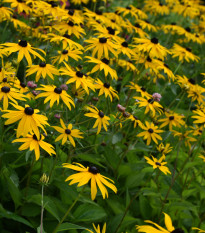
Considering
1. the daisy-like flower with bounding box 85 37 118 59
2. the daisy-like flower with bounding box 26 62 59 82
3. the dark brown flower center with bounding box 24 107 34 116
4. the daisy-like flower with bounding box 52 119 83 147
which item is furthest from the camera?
the daisy-like flower with bounding box 85 37 118 59

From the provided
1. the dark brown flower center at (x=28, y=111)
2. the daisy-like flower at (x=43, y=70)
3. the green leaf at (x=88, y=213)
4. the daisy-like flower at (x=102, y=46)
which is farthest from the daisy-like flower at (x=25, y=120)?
the daisy-like flower at (x=102, y=46)

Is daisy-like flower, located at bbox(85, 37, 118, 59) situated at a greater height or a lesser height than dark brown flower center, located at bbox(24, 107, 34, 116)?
greater

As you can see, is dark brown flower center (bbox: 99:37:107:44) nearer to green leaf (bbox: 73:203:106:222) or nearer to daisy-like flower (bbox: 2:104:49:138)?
daisy-like flower (bbox: 2:104:49:138)

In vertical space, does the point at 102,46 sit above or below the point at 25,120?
above

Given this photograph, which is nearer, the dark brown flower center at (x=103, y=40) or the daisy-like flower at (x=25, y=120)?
the daisy-like flower at (x=25, y=120)

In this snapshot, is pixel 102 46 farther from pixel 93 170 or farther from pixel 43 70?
pixel 93 170

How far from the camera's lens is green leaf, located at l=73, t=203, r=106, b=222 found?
1.93m

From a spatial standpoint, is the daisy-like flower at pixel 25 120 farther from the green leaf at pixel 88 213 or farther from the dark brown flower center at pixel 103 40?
the dark brown flower center at pixel 103 40

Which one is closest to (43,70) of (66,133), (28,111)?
(66,133)

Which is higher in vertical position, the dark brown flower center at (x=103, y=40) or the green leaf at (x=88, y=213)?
the dark brown flower center at (x=103, y=40)

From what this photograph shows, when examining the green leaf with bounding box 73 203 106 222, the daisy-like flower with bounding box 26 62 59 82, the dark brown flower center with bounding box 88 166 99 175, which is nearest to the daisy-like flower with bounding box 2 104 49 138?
the dark brown flower center with bounding box 88 166 99 175

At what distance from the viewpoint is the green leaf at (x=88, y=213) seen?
76.0 inches

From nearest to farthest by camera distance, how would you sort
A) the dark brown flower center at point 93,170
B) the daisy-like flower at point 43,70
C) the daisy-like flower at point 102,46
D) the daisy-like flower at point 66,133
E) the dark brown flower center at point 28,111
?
the dark brown flower center at point 93,170, the dark brown flower center at point 28,111, the daisy-like flower at point 66,133, the daisy-like flower at point 43,70, the daisy-like flower at point 102,46

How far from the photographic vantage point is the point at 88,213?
6.46 ft
